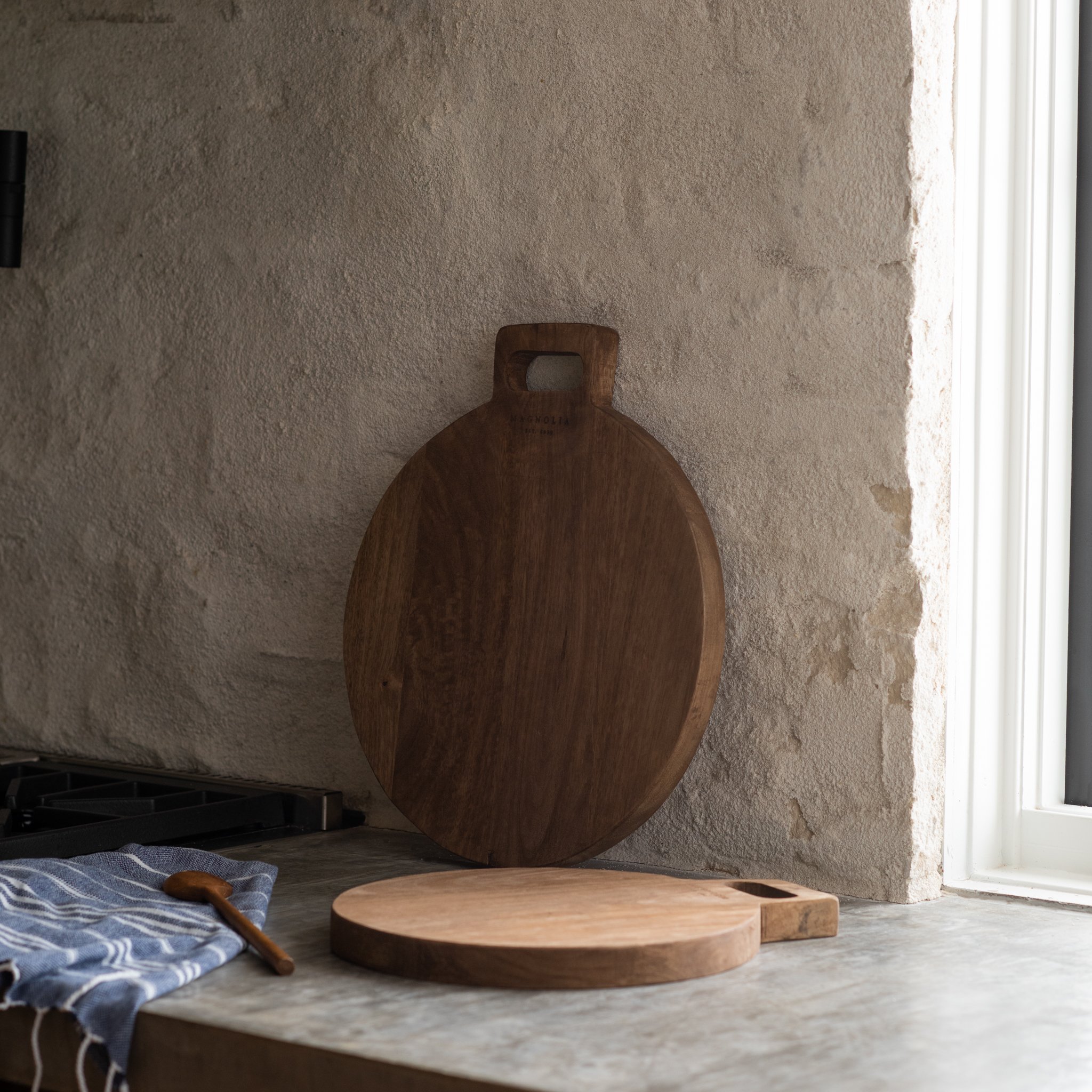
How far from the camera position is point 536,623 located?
1.21 m

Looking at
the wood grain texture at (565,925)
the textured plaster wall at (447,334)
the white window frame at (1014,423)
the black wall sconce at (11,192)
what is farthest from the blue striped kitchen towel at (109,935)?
the black wall sconce at (11,192)

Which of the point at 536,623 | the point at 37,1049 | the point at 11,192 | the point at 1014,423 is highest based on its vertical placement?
the point at 11,192

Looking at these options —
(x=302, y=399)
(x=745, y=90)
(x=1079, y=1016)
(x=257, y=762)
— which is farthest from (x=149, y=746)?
(x=1079, y=1016)

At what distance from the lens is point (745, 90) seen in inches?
47.5

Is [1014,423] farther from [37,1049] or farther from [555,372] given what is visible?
[37,1049]

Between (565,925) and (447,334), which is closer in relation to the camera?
(565,925)

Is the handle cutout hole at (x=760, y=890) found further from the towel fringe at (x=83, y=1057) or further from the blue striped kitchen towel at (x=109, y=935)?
the towel fringe at (x=83, y=1057)

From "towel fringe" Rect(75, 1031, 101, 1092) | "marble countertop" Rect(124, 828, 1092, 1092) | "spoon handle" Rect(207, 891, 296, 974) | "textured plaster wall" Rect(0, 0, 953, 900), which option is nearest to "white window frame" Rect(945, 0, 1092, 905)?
"textured plaster wall" Rect(0, 0, 953, 900)

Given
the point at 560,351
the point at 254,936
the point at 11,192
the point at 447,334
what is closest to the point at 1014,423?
the point at 560,351

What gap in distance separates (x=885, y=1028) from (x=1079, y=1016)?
125mm

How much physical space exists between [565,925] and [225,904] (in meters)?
0.25

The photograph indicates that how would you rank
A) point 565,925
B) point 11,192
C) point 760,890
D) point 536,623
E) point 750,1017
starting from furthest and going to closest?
point 11,192, point 536,623, point 760,890, point 565,925, point 750,1017

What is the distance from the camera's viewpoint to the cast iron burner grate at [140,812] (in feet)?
4.01

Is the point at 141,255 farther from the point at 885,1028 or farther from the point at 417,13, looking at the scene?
the point at 885,1028
